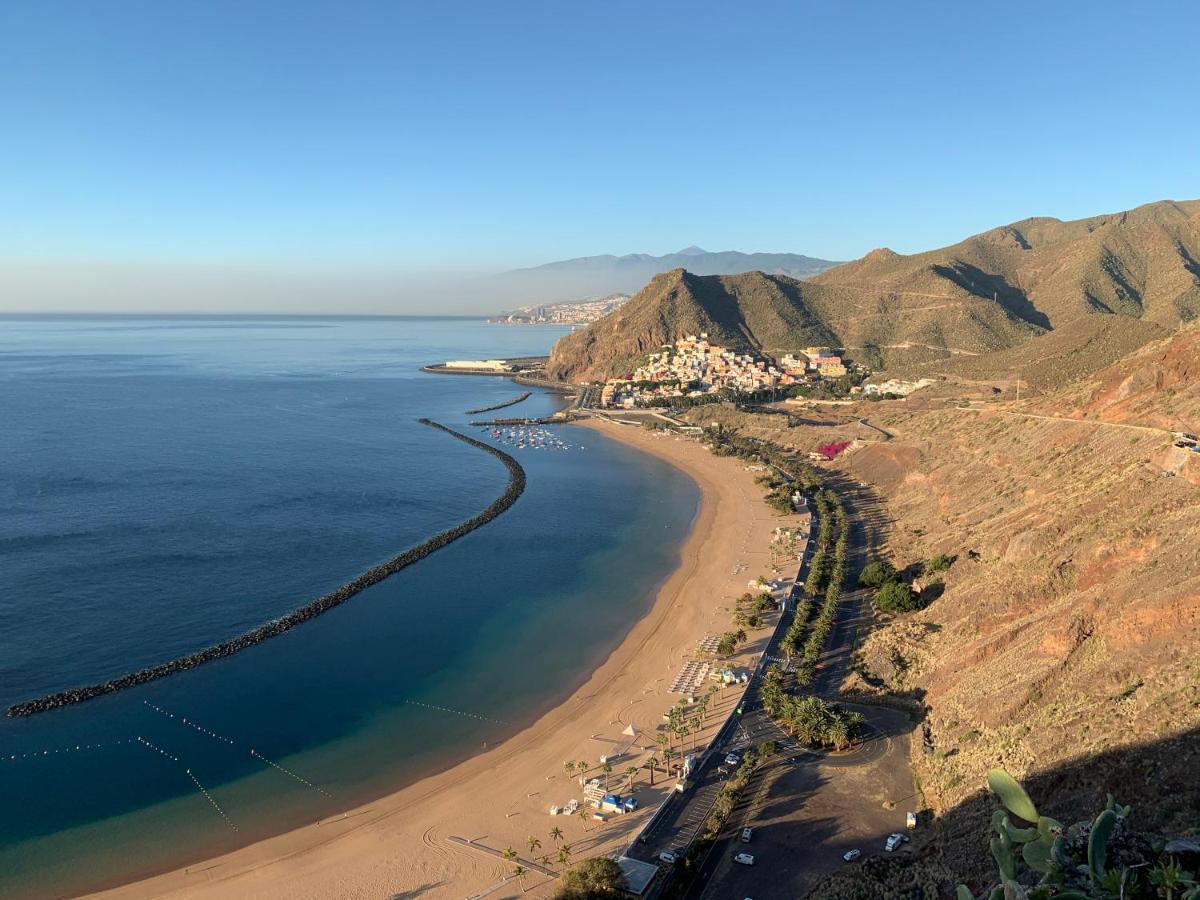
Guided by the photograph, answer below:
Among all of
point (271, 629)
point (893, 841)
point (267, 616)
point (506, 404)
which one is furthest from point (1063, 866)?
point (506, 404)

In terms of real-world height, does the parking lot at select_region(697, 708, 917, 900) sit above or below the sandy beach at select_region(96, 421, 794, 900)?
above

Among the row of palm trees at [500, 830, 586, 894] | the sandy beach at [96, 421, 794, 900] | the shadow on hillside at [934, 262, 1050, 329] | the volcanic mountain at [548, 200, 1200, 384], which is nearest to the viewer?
the row of palm trees at [500, 830, 586, 894]

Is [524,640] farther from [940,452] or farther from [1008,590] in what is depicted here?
[940,452]

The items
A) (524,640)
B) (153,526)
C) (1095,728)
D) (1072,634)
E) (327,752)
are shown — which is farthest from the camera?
(153,526)

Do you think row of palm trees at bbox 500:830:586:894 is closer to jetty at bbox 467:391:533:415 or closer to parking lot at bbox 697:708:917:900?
parking lot at bbox 697:708:917:900

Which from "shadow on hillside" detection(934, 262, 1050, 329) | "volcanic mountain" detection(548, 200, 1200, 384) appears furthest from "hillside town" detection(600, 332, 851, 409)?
"shadow on hillside" detection(934, 262, 1050, 329)

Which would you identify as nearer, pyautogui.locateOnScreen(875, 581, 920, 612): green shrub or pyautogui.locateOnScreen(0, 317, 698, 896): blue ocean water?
pyautogui.locateOnScreen(0, 317, 698, 896): blue ocean water

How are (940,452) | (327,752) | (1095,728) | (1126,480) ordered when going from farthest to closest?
(940,452) < (1126,480) < (327,752) < (1095,728)

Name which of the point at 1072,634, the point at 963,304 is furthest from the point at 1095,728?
the point at 963,304

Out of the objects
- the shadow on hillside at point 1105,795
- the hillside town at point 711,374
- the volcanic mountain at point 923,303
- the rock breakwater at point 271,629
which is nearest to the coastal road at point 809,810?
the shadow on hillside at point 1105,795
